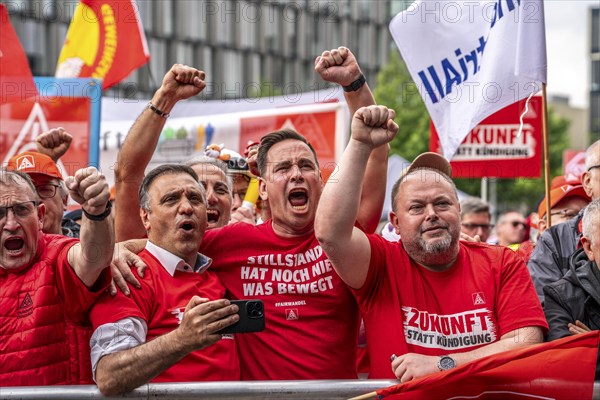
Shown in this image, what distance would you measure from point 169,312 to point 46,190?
136 cm

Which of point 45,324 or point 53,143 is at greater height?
point 53,143

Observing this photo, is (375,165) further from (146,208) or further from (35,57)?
(35,57)

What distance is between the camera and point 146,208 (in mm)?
4098

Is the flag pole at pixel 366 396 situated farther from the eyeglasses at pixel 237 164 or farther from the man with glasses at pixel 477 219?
the man with glasses at pixel 477 219

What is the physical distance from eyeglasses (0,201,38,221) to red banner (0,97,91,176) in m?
3.25

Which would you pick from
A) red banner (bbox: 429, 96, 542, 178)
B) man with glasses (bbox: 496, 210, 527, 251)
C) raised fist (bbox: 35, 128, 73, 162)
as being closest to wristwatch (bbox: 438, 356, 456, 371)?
raised fist (bbox: 35, 128, 73, 162)

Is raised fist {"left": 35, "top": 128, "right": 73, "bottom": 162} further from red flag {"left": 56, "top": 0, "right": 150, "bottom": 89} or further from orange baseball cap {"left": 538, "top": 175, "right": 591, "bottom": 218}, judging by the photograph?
orange baseball cap {"left": 538, "top": 175, "right": 591, "bottom": 218}

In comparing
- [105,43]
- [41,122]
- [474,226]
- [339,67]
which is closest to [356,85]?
[339,67]

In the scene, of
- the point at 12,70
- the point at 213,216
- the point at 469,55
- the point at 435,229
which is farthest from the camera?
the point at 12,70

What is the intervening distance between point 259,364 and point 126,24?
14.8ft

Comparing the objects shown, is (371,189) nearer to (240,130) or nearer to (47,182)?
(47,182)

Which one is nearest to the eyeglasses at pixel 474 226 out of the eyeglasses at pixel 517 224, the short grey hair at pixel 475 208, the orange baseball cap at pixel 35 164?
the short grey hair at pixel 475 208

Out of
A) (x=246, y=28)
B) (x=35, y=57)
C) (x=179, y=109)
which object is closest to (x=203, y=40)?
(x=246, y=28)

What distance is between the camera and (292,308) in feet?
12.8
